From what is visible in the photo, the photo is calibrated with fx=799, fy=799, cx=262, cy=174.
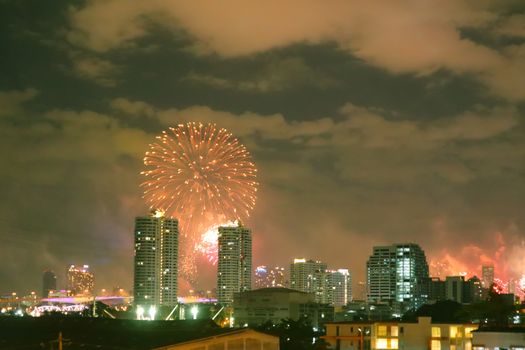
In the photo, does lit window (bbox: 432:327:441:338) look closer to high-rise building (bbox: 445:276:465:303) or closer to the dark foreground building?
the dark foreground building

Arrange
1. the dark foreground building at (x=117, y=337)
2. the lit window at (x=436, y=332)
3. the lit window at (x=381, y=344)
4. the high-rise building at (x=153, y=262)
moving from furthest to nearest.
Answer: the high-rise building at (x=153, y=262)
the lit window at (x=381, y=344)
the lit window at (x=436, y=332)
the dark foreground building at (x=117, y=337)

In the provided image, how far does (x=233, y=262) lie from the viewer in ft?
571

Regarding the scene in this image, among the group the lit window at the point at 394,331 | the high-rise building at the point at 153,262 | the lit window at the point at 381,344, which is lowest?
the lit window at the point at 381,344

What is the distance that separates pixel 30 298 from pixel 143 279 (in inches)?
2419

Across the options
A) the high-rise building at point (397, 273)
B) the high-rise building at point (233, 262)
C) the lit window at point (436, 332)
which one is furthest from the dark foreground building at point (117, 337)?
the high-rise building at point (397, 273)

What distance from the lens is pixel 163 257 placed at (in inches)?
5915

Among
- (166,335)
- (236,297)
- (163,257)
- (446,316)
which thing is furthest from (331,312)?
(166,335)

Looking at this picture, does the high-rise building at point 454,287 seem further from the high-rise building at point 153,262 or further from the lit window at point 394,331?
the lit window at point 394,331

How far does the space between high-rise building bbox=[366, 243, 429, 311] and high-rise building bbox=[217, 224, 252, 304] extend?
29.4 metres

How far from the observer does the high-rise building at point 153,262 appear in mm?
148500

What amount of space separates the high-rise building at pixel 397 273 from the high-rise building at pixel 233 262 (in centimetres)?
2942

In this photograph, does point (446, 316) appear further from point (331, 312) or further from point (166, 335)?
point (331, 312)

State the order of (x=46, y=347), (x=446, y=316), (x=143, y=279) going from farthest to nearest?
1. (x=143, y=279)
2. (x=446, y=316)
3. (x=46, y=347)

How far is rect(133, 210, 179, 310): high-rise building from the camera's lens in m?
148
